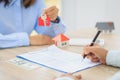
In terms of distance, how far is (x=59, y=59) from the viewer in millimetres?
999

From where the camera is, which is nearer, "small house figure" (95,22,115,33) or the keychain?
the keychain

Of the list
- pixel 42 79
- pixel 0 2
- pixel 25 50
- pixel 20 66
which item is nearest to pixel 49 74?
pixel 42 79

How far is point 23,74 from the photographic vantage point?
2.75 ft

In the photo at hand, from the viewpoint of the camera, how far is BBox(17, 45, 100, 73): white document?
900mm

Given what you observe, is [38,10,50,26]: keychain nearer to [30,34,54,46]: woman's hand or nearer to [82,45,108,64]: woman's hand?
[30,34,54,46]: woman's hand

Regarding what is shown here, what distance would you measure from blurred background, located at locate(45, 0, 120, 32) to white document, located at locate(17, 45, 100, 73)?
1.75 m

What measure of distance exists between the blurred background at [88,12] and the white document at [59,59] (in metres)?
1.75

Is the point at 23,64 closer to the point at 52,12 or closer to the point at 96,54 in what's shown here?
the point at 96,54

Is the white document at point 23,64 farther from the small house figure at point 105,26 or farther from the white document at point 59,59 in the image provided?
the small house figure at point 105,26

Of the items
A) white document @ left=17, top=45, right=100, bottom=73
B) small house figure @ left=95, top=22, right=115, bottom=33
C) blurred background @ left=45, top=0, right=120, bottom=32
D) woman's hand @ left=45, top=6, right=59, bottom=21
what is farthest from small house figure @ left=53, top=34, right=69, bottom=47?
blurred background @ left=45, top=0, right=120, bottom=32

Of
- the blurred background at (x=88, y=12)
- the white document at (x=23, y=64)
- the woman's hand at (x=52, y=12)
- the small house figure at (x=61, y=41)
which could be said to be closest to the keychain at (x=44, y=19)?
the woman's hand at (x=52, y=12)

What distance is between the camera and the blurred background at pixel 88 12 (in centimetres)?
280

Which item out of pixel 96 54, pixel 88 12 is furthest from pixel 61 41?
pixel 88 12

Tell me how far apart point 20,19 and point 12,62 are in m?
0.66
